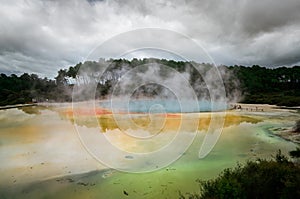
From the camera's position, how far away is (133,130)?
18.3m

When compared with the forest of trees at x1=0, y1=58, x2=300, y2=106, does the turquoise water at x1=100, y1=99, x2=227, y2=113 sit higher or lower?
Result: lower

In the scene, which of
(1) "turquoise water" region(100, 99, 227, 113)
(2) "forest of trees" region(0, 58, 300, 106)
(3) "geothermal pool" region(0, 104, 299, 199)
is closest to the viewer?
(3) "geothermal pool" region(0, 104, 299, 199)

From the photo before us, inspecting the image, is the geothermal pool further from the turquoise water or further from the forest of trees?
the forest of trees

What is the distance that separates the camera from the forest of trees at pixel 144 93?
46938mm

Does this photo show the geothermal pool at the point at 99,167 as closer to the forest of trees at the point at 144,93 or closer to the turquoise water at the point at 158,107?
the turquoise water at the point at 158,107

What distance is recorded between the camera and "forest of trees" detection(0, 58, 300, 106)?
4694 centimetres

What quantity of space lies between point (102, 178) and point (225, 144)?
286 inches

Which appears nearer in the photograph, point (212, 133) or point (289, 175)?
point (289, 175)

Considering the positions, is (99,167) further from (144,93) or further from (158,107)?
(144,93)

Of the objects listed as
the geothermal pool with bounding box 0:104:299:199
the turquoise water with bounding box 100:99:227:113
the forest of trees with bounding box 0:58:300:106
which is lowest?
the geothermal pool with bounding box 0:104:299:199

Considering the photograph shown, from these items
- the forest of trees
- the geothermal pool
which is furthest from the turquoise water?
the geothermal pool

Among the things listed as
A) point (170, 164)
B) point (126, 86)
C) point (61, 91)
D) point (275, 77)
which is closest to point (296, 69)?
point (275, 77)

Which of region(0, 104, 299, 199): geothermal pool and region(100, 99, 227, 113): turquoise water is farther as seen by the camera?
region(100, 99, 227, 113): turquoise water

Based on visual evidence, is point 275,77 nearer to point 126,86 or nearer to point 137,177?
point 126,86
